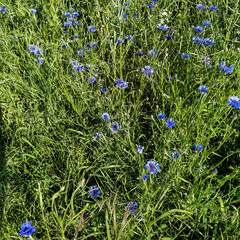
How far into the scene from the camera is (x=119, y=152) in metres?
1.53

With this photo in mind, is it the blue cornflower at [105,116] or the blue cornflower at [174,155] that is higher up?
the blue cornflower at [105,116]

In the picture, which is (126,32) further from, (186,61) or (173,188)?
(173,188)

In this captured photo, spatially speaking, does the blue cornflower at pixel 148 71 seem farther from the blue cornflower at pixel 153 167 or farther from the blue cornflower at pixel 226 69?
the blue cornflower at pixel 153 167

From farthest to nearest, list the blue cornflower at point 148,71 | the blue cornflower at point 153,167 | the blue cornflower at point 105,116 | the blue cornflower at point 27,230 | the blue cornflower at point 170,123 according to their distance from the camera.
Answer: the blue cornflower at point 148,71
the blue cornflower at point 105,116
the blue cornflower at point 170,123
the blue cornflower at point 153,167
the blue cornflower at point 27,230

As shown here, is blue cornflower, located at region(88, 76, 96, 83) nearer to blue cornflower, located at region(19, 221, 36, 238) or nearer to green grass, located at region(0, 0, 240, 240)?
green grass, located at region(0, 0, 240, 240)

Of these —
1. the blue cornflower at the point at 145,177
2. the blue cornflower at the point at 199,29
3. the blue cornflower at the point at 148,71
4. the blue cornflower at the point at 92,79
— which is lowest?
the blue cornflower at the point at 145,177

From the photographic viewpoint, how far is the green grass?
128 centimetres

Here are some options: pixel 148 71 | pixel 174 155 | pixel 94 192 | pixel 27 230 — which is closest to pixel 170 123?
pixel 174 155

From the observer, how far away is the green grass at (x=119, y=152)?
1.28 m

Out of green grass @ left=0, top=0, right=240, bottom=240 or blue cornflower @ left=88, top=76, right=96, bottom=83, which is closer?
green grass @ left=0, top=0, right=240, bottom=240

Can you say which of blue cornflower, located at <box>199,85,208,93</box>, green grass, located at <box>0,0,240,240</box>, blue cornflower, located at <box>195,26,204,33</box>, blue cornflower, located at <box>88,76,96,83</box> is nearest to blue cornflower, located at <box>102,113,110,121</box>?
green grass, located at <box>0,0,240,240</box>

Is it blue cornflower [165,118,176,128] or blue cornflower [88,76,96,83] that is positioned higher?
blue cornflower [88,76,96,83]

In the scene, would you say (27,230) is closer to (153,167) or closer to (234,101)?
(153,167)

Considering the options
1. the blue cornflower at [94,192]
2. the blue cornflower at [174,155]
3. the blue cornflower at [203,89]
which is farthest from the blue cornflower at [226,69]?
the blue cornflower at [94,192]
